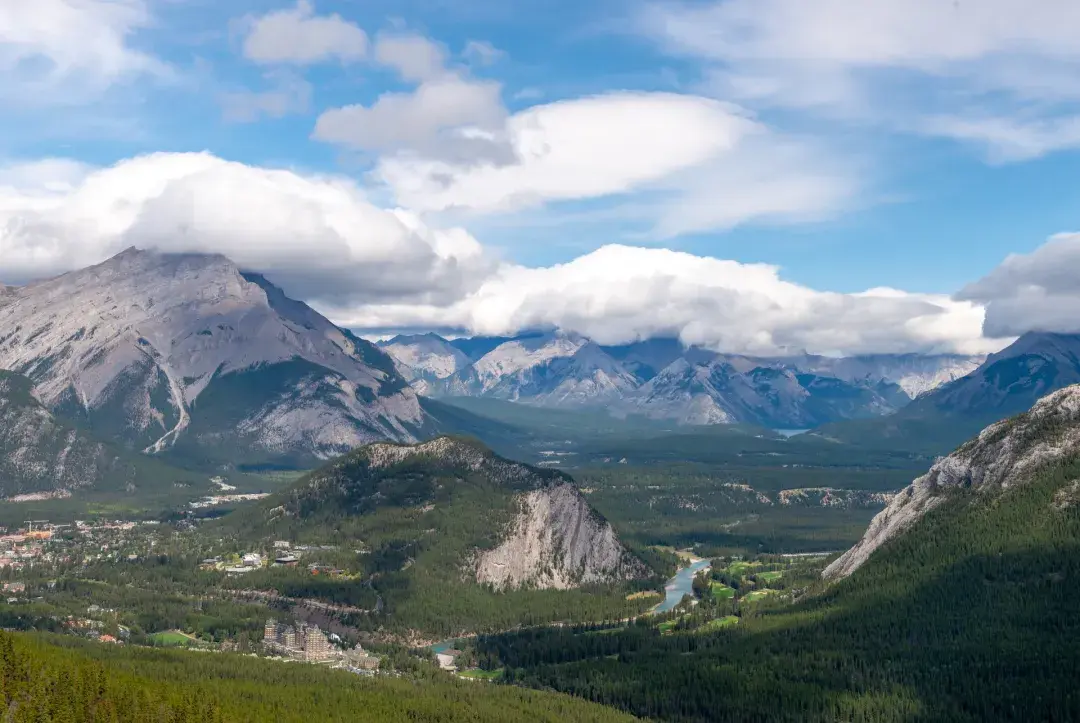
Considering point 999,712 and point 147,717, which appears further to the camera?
point 999,712

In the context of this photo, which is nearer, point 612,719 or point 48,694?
point 48,694

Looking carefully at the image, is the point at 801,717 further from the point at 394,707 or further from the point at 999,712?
the point at 394,707

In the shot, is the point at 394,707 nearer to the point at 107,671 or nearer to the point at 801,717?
the point at 107,671

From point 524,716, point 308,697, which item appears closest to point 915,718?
point 524,716

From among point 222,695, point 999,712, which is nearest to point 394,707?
point 222,695

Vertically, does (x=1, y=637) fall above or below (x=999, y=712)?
above

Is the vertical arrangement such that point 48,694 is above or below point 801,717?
above

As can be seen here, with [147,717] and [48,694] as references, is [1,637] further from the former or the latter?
[147,717]

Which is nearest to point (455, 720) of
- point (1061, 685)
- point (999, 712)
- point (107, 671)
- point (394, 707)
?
point (394, 707)
